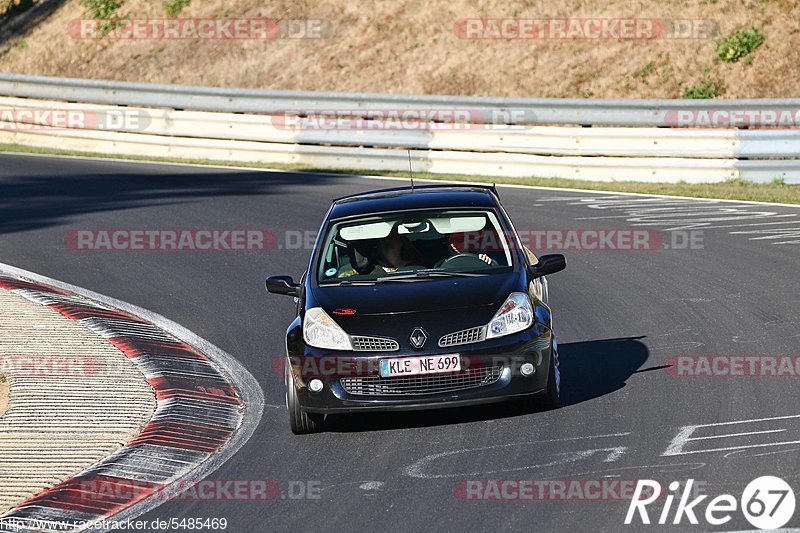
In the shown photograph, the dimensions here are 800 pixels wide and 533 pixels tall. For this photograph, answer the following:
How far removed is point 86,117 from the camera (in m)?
26.1

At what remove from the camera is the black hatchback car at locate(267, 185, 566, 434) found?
876cm

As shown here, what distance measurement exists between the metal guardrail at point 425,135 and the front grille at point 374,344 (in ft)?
41.4

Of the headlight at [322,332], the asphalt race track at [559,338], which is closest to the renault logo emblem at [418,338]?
the headlight at [322,332]

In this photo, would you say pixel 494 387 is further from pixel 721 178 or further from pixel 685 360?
pixel 721 178

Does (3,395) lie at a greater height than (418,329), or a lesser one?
lesser

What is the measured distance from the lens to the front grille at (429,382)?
344 inches

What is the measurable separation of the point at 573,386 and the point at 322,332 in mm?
2094

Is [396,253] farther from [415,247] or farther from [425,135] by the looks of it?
[425,135]

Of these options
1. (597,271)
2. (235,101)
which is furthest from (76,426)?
(235,101)
